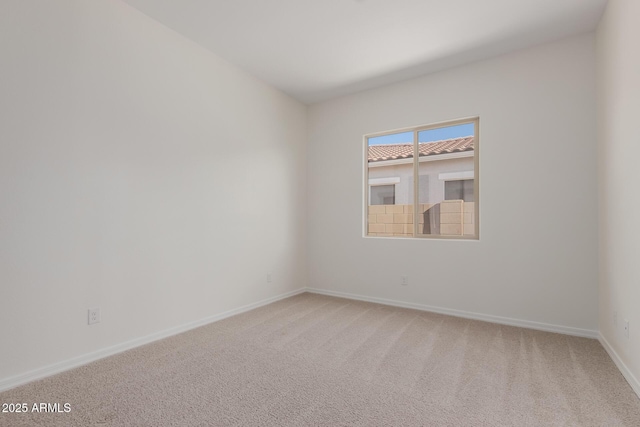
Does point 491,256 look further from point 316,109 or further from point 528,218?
point 316,109

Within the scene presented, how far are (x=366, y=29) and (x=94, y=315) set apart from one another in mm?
3305

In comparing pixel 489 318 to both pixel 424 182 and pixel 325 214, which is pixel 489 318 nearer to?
pixel 424 182

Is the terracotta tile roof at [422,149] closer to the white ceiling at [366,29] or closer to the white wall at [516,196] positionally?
the white wall at [516,196]

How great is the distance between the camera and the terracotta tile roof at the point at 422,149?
3.53 meters

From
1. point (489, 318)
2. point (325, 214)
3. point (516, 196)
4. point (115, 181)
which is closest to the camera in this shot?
point (115, 181)

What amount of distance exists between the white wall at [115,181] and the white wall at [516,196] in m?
1.84

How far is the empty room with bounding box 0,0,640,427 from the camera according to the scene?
6.22 ft

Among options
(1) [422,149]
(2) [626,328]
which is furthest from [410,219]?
(2) [626,328]

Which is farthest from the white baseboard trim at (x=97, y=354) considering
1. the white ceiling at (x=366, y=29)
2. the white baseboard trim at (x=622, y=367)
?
the white baseboard trim at (x=622, y=367)

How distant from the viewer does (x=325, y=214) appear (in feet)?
14.6

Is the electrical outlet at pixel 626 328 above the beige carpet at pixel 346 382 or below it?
above

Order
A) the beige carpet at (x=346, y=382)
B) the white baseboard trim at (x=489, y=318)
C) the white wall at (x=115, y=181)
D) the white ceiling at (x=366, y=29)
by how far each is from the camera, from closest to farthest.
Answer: the beige carpet at (x=346, y=382), the white wall at (x=115, y=181), the white ceiling at (x=366, y=29), the white baseboard trim at (x=489, y=318)

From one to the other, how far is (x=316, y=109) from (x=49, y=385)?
4126 mm

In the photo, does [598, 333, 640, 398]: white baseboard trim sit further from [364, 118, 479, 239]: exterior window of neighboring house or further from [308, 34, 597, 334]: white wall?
[364, 118, 479, 239]: exterior window of neighboring house
